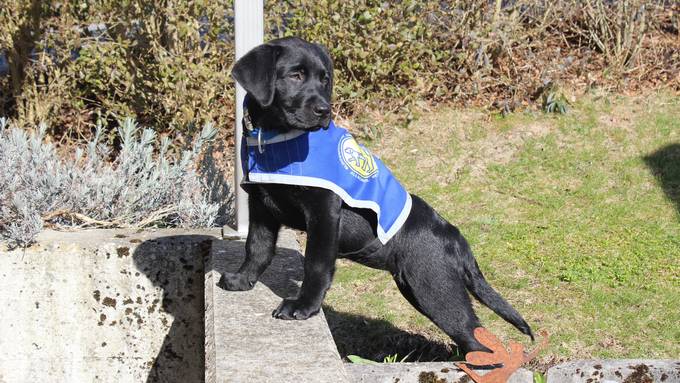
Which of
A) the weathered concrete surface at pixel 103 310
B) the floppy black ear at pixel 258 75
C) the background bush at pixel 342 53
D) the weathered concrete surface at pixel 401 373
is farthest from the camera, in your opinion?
the background bush at pixel 342 53

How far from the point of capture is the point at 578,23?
845 cm

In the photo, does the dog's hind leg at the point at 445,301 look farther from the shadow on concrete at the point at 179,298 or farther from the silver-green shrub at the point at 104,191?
the silver-green shrub at the point at 104,191

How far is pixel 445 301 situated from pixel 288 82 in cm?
107

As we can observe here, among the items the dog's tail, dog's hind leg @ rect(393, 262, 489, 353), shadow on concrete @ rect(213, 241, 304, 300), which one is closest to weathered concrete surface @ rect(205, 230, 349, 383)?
shadow on concrete @ rect(213, 241, 304, 300)

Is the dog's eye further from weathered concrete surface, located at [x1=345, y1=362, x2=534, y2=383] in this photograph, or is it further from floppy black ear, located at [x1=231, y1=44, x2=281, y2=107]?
weathered concrete surface, located at [x1=345, y1=362, x2=534, y2=383]

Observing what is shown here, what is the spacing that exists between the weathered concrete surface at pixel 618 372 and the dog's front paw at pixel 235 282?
1.25m

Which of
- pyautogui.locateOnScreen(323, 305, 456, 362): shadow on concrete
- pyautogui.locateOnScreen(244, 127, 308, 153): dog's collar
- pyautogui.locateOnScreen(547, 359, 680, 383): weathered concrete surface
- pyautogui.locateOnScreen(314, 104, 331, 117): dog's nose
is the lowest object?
pyautogui.locateOnScreen(323, 305, 456, 362): shadow on concrete

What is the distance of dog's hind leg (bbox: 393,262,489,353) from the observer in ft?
12.1

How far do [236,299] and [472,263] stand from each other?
0.97m

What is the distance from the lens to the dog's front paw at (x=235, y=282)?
3756 millimetres

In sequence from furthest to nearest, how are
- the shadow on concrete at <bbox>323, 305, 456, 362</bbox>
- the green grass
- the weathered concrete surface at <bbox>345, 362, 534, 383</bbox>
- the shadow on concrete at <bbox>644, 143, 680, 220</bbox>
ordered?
the shadow on concrete at <bbox>644, 143, 680, 220</bbox> → the green grass → the shadow on concrete at <bbox>323, 305, 456, 362</bbox> → the weathered concrete surface at <bbox>345, 362, 534, 383</bbox>

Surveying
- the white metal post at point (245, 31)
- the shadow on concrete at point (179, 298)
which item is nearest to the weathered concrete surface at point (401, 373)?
the shadow on concrete at point (179, 298)

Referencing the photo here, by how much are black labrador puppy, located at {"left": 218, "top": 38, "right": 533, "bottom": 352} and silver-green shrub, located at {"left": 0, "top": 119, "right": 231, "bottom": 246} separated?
112 cm

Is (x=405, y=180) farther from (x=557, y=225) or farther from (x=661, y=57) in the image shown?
(x=661, y=57)
